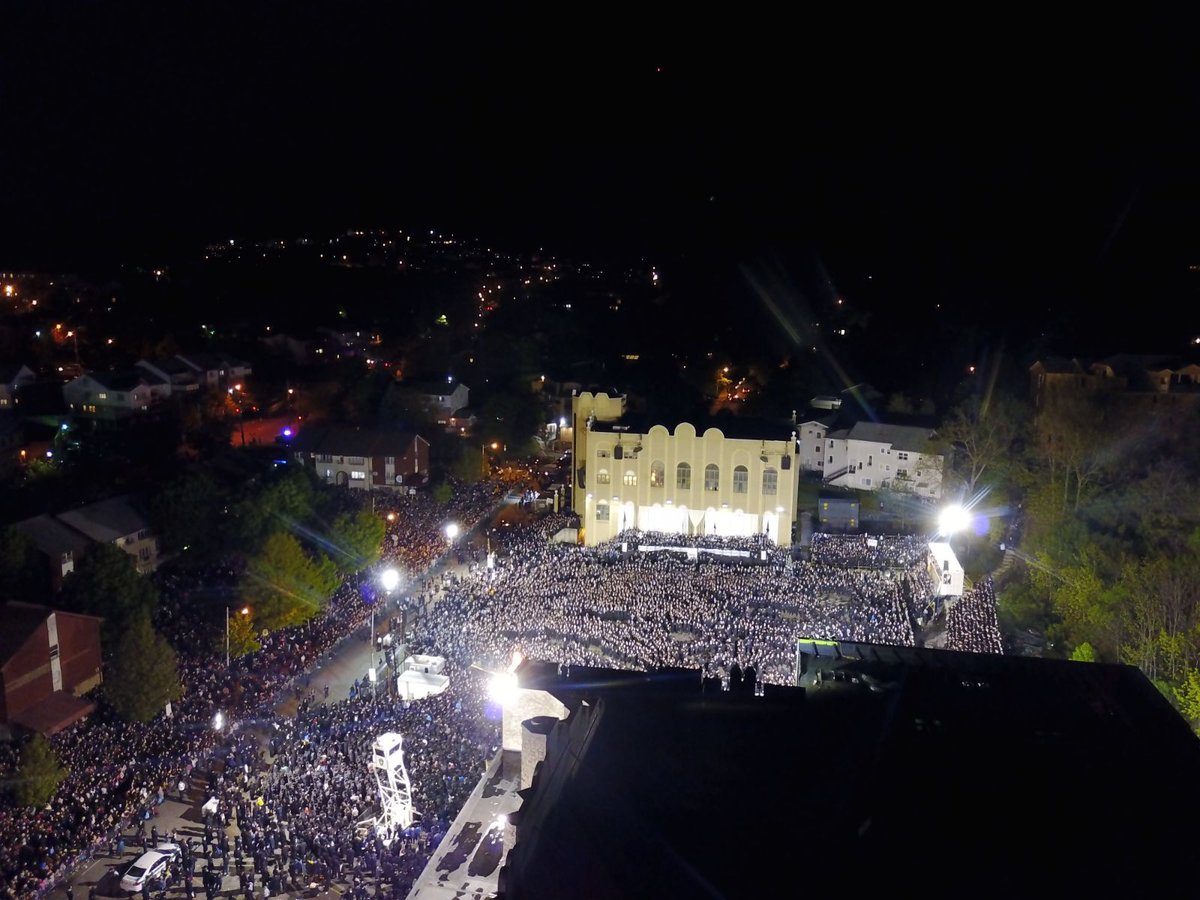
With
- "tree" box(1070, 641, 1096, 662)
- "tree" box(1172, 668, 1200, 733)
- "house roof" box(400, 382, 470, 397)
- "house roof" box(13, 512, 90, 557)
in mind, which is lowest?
"tree" box(1070, 641, 1096, 662)

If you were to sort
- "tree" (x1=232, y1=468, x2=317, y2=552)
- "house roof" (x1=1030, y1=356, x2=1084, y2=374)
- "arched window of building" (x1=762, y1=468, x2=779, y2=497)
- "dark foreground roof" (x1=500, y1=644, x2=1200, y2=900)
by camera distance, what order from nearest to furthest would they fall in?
"dark foreground roof" (x1=500, y1=644, x2=1200, y2=900), "tree" (x1=232, y1=468, x2=317, y2=552), "arched window of building" (x1=762, y1=468, x2=779, y2=497), "house roof" (x1=1030, y1=356, x2=1084, y2=374)

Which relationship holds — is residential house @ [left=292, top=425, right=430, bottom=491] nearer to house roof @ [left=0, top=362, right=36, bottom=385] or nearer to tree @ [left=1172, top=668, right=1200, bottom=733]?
house roof @ [left=0, top=362, right=36, bottom=385]

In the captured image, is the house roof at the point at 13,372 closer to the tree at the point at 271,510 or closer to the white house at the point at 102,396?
the white house at the point at 102,396

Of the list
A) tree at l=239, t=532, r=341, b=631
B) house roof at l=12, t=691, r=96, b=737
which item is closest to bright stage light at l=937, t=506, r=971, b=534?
tree at l=239, t=532, r=341, b=631

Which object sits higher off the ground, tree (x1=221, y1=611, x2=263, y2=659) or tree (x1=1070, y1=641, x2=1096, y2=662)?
tree (x1=1070, y1=641, x2=1096, y2=662)

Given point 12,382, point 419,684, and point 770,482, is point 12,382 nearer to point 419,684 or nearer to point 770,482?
point 419,684

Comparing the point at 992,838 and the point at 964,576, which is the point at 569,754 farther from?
the point at 964,576
